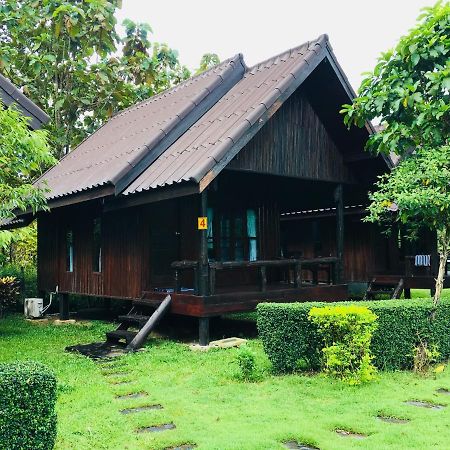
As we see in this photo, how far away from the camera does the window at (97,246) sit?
1411 cm

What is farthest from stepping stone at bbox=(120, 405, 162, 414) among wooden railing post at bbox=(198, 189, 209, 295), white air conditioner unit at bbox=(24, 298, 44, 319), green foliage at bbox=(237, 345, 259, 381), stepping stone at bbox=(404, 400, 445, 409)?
white air conditioner unit at bbox=(24, 298, 44, 319)

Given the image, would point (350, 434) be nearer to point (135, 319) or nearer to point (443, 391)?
point (443, 391)

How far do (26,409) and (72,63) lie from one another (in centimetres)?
1980

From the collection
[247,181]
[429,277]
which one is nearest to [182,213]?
[247,181]

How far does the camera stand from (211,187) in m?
11.3

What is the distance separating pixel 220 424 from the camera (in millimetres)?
5730

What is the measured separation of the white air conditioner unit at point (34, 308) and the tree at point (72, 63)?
723 centimetres

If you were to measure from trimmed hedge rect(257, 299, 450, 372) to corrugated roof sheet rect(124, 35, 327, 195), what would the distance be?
9.71 feet

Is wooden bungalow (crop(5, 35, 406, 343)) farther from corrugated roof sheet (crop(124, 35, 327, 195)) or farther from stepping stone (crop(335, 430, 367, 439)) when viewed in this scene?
stepping stone (crop(335, 430, 367, 439))

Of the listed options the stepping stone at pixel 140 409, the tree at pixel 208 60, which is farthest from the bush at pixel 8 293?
the tree at pixel 208 60

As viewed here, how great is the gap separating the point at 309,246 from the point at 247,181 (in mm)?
9288

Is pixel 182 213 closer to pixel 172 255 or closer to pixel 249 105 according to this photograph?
pixel 172 255

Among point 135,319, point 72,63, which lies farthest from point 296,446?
point 72,63

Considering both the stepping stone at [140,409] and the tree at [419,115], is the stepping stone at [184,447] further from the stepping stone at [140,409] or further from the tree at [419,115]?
the tree at [419,115]
